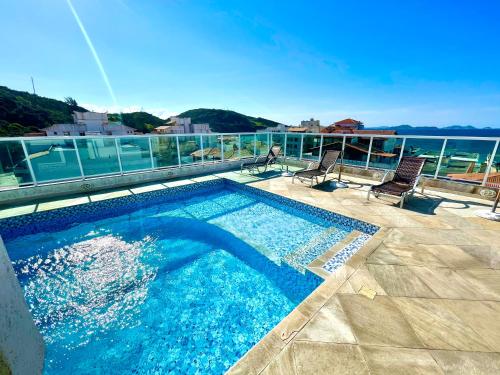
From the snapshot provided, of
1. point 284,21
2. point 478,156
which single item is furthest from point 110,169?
point 478,156

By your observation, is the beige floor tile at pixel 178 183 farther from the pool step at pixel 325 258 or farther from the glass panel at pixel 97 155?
the pool step at pixel 325 258

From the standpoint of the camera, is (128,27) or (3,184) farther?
(128,27)

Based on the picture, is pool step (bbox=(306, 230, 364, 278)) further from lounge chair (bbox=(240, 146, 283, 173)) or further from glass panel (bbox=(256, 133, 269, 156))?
glass panel (bbox=(256, 133, 269, 156))

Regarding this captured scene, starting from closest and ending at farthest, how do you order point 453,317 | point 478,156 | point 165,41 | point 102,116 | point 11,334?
point 11,334 → point 453,317 → point 478,156 → point 165,41 → point 102,116

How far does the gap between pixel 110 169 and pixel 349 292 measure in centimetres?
699

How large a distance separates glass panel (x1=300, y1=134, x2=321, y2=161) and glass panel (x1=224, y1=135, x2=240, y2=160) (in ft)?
9.30

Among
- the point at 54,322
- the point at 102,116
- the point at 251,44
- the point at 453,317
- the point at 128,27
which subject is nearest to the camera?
the point at 453,317

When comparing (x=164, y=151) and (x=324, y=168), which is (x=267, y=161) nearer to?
(x=324, y=168)

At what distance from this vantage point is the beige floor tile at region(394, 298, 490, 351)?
1623mm

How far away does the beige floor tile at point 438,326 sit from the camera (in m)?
1.62

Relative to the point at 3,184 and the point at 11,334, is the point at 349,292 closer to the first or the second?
the point at 11,334

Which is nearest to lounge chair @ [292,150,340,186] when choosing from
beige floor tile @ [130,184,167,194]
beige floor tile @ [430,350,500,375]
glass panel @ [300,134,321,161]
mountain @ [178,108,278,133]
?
glass panel @ [300,134,321,161]

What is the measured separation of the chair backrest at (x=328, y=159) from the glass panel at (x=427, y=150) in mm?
1838

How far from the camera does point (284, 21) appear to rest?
9.53m
